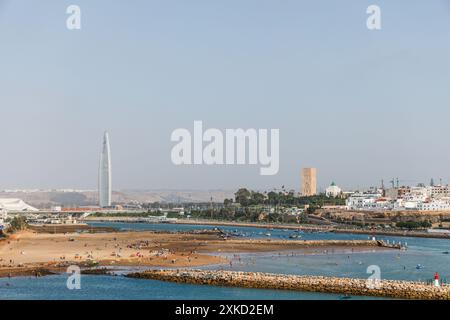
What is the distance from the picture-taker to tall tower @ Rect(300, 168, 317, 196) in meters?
98.6

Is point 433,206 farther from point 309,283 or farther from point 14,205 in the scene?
point 14,205

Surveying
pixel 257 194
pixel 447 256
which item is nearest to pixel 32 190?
pixel 257 194

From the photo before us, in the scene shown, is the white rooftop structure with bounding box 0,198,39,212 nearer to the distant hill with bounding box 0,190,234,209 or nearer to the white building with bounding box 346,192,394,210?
the distant hill with bounding box 0,190,234,209

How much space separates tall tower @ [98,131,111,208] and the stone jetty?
84.5 meters

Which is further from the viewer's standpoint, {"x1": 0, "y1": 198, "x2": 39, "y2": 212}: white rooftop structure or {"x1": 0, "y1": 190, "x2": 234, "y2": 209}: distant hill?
{"x1": 0, "y1": 190, "x2": 234, "y2": 209}: distant hill

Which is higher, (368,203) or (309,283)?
(368,203)

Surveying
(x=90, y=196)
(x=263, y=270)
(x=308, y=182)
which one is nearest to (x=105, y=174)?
(x=308, y=182)

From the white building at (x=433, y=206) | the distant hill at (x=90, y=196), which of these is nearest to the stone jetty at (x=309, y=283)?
the white building at (x=433, y=206)

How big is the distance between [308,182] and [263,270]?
242 ft

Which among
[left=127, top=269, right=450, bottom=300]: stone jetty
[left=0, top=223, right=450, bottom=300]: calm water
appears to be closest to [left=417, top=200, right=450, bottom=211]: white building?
[left=0, top=223, right=450, bottom=300]: calm water

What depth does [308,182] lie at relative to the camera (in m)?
99.1
